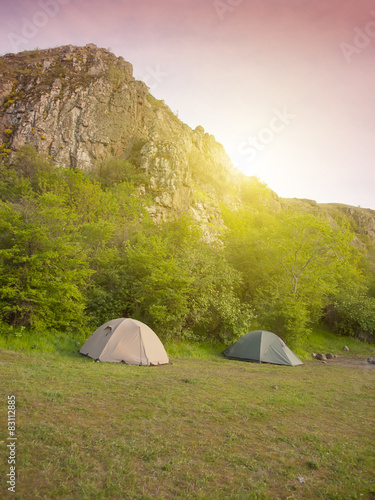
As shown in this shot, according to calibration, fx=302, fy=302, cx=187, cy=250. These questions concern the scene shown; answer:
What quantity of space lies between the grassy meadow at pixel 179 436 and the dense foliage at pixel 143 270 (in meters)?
4.87

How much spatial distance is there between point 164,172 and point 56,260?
27.4 meters

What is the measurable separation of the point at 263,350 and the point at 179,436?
37.4ft

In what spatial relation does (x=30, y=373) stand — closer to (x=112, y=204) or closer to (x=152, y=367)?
(x=152, y=367)

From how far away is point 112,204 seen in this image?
2792 cm

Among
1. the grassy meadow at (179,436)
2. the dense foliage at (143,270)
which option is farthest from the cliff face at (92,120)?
the grassy meadow at (179,436)

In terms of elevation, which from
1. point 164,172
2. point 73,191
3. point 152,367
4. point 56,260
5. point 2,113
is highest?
point 2,113

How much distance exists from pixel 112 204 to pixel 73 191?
410cm

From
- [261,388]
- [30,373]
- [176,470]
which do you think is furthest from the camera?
[261,388]

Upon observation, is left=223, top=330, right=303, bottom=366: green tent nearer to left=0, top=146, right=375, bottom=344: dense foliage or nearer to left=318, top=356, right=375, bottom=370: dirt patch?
left=0, top=146, right=375, bottom=344: dense foliage

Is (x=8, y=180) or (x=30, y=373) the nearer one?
(x=30, y=373)

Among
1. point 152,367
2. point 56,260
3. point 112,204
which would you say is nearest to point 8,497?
point 152,367

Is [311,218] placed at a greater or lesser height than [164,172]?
lesser

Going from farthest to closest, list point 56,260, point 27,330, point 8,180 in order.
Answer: point 8,180 < point 56,260 < point 27,330

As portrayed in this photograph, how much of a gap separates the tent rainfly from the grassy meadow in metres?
1.84
